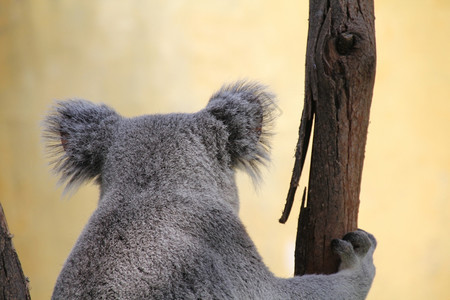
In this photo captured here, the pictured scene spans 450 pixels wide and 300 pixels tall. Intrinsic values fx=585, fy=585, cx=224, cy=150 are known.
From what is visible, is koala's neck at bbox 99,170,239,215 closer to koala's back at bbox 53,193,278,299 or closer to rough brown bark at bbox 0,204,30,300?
koala's back at bbox 53,193,278,299

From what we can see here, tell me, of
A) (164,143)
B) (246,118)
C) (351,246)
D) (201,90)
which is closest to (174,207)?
(164,143)

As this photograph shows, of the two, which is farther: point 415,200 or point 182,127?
point 415,200

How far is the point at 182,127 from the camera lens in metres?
1.80

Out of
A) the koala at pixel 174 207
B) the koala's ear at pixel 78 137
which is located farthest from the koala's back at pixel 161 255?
the koala's ear at pixel 78 137

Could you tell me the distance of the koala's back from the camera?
147cm

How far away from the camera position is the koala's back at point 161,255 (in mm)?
1470

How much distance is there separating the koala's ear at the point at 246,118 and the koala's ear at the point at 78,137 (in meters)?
0.35

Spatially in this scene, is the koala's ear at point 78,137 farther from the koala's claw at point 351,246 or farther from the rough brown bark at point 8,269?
the koala's claw at point 351,246

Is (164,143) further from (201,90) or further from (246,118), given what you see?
(201,90)

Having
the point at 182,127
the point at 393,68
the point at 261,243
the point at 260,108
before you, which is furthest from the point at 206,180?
the point at 393,68

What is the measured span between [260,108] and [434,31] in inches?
101

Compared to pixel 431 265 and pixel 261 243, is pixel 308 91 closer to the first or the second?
pixel 261 243

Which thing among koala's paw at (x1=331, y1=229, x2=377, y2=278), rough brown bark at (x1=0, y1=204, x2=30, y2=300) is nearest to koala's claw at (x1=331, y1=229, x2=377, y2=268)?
koala's paw at (x1=331, y1=229, x2=377, y2=278)

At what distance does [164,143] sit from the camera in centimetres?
174
